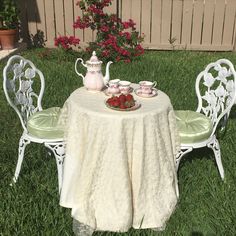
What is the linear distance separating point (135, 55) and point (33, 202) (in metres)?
4.63

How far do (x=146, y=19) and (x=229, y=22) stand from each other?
181 centimetres

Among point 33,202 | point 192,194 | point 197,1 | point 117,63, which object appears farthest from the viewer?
point 197,1

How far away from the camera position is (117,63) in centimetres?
686

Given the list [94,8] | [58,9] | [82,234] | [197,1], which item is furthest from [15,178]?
[197,1]

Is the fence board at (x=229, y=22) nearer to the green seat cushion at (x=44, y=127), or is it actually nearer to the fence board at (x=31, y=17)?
the fence board at (x=31, y=17)

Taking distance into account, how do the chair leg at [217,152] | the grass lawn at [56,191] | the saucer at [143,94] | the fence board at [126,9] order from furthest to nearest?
1. the fence board at [126,9]
2. the chair leg at [217,152]
3. the saucer at [143,94]
4. the grass lawn at [56,191]

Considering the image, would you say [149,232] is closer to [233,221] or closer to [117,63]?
[233,221]

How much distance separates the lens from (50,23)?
812 centimetres

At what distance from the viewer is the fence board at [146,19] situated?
798 cm

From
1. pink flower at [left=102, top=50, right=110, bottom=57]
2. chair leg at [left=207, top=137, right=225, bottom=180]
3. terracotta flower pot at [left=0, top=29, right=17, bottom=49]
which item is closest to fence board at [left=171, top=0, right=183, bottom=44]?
pink flower at [left=102, top=50, right=110, bottom=57]

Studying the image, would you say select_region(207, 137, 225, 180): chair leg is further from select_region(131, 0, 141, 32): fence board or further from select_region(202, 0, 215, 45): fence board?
select_region(202, 0, 215, 45): fence board

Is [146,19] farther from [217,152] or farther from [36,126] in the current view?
[36,126]

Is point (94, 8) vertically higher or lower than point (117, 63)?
higher

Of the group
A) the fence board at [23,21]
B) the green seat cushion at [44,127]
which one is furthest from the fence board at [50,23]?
the green seat cushion at [44,127]
